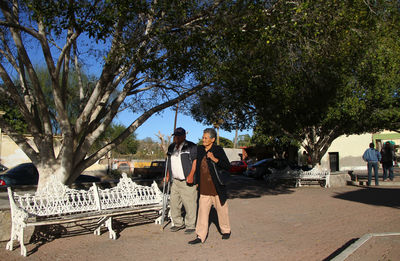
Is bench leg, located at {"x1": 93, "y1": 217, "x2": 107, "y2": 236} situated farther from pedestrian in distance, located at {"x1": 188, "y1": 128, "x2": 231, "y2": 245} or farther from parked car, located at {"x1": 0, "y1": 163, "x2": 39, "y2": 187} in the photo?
parked car, located at {"x1": 0, "y1": 163, "x2": 39, "y2": 187}

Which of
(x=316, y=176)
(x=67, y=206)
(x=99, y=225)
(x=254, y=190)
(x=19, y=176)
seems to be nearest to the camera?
(x=67, y=206)

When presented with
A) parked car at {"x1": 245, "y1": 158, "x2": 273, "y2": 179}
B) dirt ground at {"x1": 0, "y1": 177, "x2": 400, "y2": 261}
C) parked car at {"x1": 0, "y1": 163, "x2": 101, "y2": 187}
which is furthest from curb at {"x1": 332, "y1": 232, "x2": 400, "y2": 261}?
parked car at {"x1": 245, "y1": 158, "x2": 273, "y2": 179}

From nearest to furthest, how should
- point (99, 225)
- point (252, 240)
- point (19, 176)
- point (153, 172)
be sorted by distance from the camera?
point (252, 240), point (99, 225), point (19, 176), point (153, 172)


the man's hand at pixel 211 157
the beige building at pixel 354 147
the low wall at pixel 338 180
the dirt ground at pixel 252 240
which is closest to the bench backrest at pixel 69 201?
the dirt ground at pixel 252 240

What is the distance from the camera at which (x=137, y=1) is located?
6762 millimetres

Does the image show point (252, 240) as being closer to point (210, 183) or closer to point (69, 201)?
point (210, 183)

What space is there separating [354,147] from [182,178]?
32.3 meters

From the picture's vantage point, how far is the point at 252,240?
16.5ft

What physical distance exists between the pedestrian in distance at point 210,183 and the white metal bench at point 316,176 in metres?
9.58

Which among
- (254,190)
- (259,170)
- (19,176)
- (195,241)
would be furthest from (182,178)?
(259,170)

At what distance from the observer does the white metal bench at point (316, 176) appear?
43.9 feet

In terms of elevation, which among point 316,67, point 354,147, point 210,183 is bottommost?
point 210,183

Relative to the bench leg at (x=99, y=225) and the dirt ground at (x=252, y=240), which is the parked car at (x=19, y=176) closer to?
the dirt ground at (x=252, y=240)

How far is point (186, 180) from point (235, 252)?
4.50 ft
